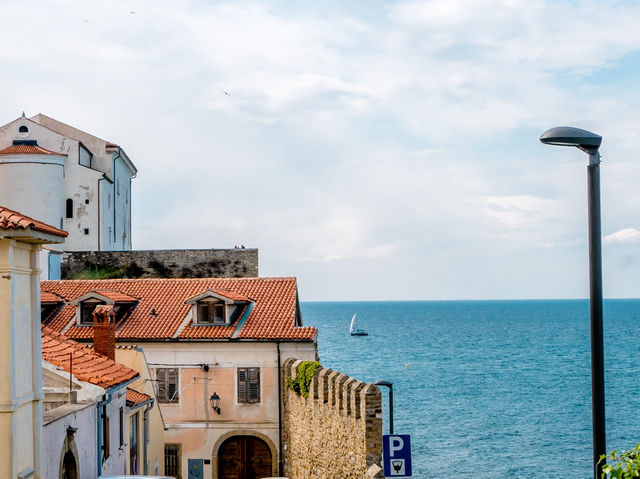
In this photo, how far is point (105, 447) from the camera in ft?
64.4

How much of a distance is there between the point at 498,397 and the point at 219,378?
51.7m

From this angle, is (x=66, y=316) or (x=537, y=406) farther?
(x=537, y=406)

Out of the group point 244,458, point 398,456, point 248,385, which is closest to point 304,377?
point 248,385

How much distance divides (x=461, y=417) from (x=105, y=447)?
53.0 m

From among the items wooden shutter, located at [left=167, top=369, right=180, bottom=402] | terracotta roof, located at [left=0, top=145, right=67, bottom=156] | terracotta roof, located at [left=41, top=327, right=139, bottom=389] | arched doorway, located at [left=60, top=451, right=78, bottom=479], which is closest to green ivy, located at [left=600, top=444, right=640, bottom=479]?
arched doorway, located at [left=60, top=451, right=78, bottom=479]

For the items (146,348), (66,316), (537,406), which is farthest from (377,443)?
(537,406)

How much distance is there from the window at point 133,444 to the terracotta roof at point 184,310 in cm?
1065

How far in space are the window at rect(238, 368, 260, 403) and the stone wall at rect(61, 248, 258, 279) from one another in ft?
51.5

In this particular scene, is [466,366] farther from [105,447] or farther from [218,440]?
[105,447]

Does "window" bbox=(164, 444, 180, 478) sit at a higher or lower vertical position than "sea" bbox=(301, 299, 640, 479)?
Answer: higher

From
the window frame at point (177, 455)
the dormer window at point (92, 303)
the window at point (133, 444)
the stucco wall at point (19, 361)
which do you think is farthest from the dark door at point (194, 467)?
the stucco wall at point (19, 361)

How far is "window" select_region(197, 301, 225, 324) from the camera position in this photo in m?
35.8

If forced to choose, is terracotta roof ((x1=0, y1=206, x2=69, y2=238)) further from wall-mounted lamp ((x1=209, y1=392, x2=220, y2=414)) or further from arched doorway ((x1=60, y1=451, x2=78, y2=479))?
wall-mounted lamp ((x1=209, y1=392, x2=220, y2=414))

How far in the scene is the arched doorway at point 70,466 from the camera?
16656 millimetres
